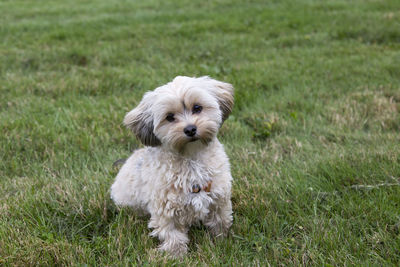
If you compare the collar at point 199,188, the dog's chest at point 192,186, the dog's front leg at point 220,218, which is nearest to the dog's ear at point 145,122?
the dog's chest at point 192,186

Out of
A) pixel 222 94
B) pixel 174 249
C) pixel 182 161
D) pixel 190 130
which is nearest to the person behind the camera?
pixel 190 130

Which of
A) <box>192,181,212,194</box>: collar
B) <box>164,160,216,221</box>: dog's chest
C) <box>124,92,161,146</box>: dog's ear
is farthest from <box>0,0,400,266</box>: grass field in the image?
<box>124,92,161,146</box>: dog's ear

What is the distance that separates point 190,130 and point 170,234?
2.63 ft

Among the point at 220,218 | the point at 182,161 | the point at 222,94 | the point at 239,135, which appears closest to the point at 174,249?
the point at 220,218

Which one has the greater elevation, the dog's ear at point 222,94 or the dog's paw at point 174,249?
the dog's ear at point 222,94

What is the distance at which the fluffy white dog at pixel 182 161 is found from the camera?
2.74 m

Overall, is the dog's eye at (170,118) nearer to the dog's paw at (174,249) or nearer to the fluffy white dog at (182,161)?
the fluffy white dog at (182,161)

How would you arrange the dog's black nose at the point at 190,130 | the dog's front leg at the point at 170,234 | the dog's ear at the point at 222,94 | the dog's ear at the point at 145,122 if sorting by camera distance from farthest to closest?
the dog's ear at the point at 222,94 < the dog's ear at the point at 145,122 < the dog's front leg at the point at 170,234 < the dog's black nose at the point at 190,130

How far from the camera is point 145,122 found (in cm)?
288

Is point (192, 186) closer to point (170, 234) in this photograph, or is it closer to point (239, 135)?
point (170, 234)

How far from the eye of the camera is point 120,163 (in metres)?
3.84

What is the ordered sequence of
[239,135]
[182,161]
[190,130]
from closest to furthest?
[190,130]
[182,161]
[239,135]

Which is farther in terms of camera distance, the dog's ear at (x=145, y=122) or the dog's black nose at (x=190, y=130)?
the dog's ear at (x=145, y=122)

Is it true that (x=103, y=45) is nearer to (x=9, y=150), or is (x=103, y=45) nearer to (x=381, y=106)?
(x=9, y=150)
